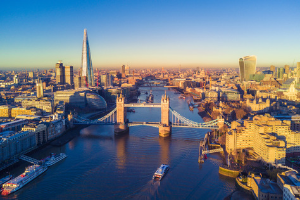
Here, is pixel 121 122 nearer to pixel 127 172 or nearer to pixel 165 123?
pixel 165 123

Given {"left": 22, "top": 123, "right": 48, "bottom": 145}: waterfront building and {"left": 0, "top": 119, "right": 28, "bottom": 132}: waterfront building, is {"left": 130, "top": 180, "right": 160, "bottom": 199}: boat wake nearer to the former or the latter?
{"left": 22, "top": 123, "right": 48, "bottom": 145}: waterfront building

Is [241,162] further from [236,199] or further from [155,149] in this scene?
[155,149]

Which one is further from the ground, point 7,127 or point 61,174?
point 7,127

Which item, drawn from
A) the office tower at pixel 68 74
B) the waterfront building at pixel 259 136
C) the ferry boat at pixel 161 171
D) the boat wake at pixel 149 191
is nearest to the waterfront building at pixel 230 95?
the waterfront building at pixel 259 136

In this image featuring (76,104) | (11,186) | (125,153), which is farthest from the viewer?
(76,104)

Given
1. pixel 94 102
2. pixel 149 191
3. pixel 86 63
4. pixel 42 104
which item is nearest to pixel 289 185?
pixel 149 191

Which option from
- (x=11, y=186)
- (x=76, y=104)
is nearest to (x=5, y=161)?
(x=11, y=186)

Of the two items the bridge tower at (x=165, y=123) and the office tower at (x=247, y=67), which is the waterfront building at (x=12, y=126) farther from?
the office tower at (x=247, y=67)
